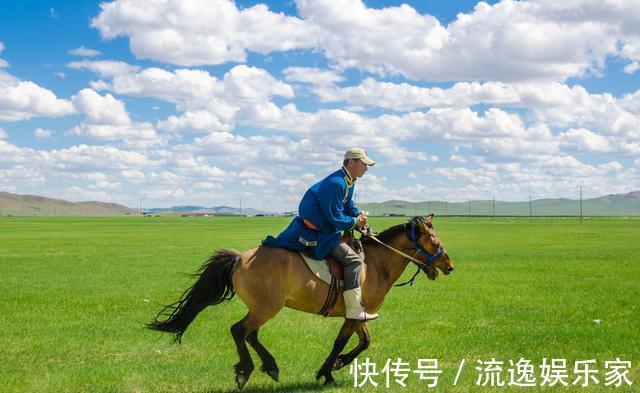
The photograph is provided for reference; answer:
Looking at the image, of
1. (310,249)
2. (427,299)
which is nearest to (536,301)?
(427,299)

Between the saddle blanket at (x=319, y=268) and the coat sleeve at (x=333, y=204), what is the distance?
556 mm

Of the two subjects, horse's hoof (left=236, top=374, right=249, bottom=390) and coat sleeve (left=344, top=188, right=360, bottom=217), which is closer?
horse's hoof (left=236, top=374, right=249, bottom=390)

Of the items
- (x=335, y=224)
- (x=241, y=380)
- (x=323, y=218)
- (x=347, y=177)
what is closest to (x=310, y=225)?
(x=323, y=218)

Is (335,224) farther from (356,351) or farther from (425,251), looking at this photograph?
(356,351)

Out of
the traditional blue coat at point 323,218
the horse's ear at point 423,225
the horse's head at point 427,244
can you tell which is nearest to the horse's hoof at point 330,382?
the traditional blue coat at point 323,218

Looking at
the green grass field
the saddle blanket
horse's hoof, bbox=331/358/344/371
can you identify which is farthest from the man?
the green grass field

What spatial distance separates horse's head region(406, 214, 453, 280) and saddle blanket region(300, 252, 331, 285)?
1415 millimetres

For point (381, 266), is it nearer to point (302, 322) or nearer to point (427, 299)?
point (302, 322)

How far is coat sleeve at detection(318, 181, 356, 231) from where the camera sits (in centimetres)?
916

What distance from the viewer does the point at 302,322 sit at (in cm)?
1502

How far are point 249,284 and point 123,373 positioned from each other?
256 cm

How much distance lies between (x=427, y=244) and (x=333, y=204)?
169 centimetres

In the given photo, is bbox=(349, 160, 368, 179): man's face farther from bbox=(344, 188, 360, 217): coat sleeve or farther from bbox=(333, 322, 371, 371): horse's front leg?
bbox=(333, 322, 371, 371): horse's front leg

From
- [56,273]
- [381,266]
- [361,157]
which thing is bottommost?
[56,273]
